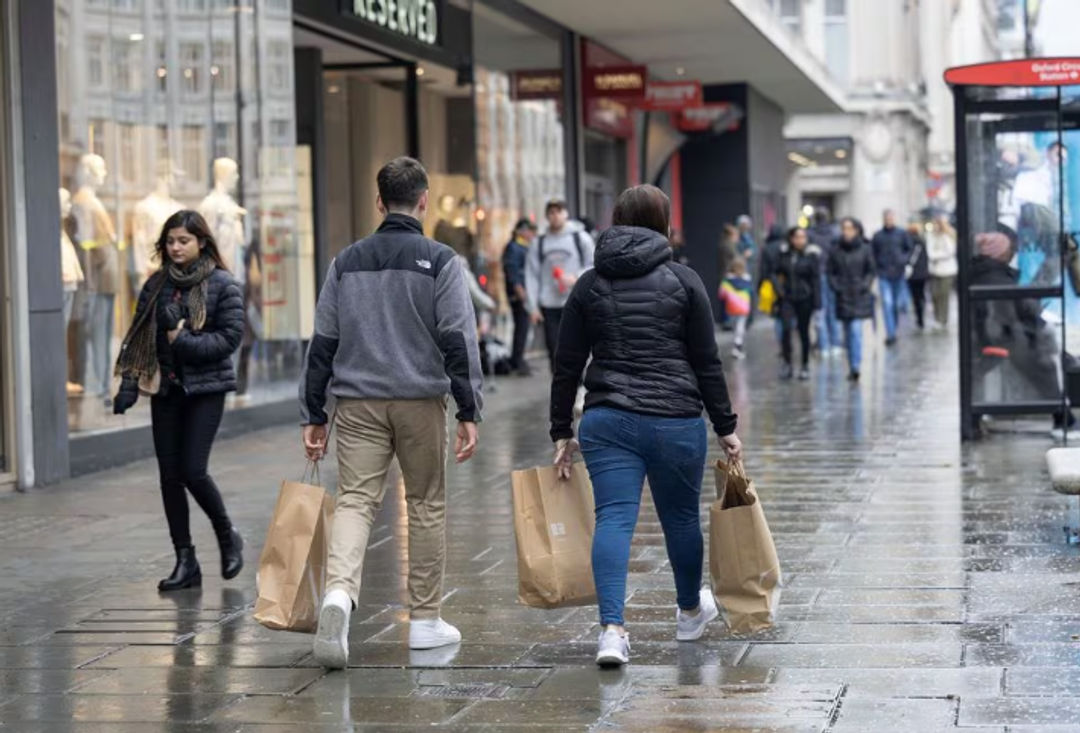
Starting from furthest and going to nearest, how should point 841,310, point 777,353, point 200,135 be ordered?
point 777,353 < point 841,310 < point 200,135

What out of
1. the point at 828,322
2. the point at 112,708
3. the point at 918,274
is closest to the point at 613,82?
the point at 828,322

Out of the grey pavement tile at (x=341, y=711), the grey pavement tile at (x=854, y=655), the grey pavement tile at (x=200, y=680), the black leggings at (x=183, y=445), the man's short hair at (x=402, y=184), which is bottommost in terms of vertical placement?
the grey pavement tile at (x=200, y=680)

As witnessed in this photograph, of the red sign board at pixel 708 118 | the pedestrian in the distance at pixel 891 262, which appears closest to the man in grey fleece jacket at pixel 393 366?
the pedestrian in the distance at pixel 891 262

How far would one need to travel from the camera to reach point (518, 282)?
22578mm

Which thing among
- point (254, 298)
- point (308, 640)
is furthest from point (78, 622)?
point (254, 298)

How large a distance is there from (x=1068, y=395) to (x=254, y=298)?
686cm

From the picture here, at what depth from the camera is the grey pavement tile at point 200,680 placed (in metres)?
6.66

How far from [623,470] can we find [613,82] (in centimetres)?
2168

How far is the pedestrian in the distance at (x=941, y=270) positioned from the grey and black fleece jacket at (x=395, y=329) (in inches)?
1032

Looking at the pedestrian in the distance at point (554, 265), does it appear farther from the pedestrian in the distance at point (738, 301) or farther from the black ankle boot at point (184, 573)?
the black ankle boot at point (184, 573)

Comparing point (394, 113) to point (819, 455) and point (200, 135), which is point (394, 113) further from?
point (819, 455)

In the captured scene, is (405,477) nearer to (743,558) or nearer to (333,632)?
(333,632)

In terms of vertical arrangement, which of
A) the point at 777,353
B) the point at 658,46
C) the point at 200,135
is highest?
the point at 658,46

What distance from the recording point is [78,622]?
805 cm
